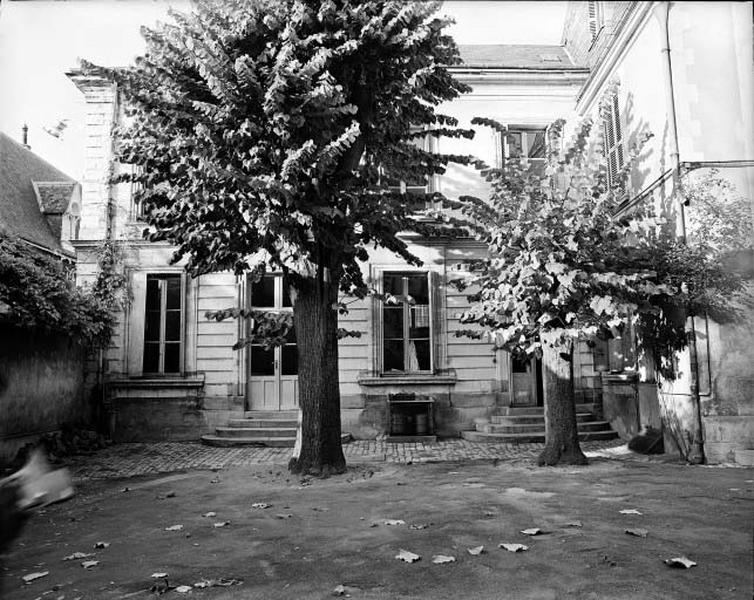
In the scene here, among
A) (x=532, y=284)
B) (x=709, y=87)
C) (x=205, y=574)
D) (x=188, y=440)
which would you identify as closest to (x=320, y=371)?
(x=532, y=284)

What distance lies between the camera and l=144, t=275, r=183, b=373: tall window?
43.8 ft

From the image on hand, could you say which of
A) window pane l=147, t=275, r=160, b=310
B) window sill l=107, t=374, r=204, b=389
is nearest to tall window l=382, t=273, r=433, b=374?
window sill l=107, t=374, r=204, b=389

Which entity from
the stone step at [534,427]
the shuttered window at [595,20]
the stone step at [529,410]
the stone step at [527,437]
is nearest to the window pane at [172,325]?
the stone step at [527,437]

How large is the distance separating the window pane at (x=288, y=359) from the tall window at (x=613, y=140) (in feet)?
24.2

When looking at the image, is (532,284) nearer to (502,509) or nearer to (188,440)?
(502,509)

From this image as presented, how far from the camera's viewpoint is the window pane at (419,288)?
1359 cm

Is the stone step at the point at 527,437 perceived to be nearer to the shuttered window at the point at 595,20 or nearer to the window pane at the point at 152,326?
the window pane at the point at 152,326

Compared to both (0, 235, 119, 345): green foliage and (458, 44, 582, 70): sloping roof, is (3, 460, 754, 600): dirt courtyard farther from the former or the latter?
(458, 44, 582, 70): sloping roof

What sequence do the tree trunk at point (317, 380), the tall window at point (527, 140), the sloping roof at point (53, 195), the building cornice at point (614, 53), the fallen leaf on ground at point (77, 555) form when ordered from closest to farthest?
the fallen leaf on ground at point (77, 555)
the tree trunk at point (317, 380)
the building cornice at point (614, 53)
the tall window at point (527, 140)
the sloping roof at point (53, 195)

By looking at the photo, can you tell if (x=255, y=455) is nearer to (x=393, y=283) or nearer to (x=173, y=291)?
(x=173, y=291)

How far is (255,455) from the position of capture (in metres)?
11.2

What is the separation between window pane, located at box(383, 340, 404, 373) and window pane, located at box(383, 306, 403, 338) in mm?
156

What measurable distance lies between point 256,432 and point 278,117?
23.2 feet

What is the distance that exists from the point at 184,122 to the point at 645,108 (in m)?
7.74
